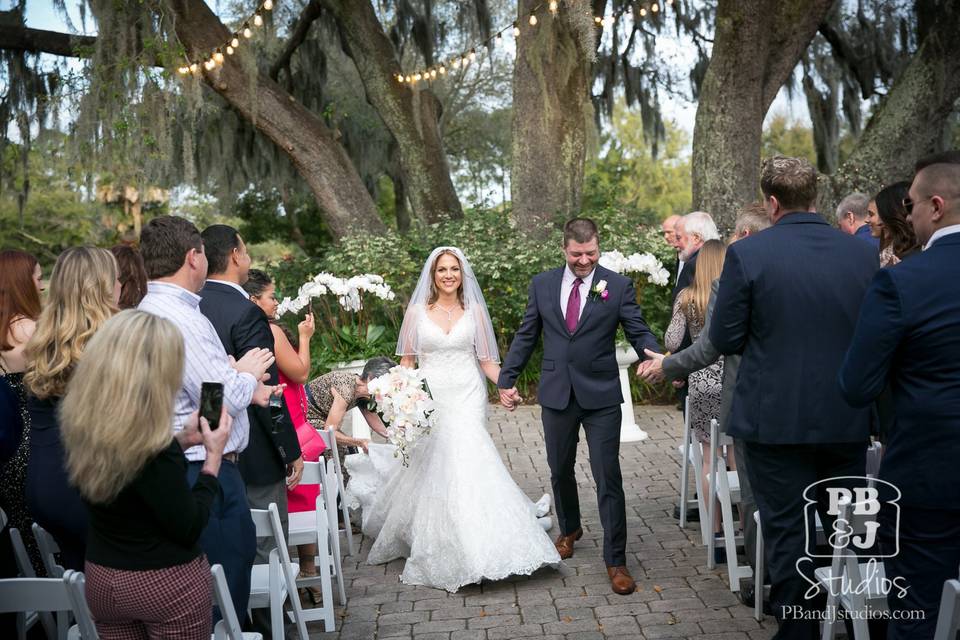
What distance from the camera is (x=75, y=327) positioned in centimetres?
340

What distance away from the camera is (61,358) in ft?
11.0

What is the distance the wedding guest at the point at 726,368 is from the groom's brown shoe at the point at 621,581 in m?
0.57

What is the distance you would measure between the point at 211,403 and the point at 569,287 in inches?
114


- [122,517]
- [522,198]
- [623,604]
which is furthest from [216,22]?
[122,517]

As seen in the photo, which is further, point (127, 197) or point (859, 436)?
point (127, 197)

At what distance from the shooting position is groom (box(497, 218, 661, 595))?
5.22m

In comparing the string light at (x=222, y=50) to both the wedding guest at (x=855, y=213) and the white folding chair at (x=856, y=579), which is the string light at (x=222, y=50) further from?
the white folding chair at (x=856, y=579)

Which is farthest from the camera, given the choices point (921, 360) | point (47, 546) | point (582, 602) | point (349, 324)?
point (349, 324)

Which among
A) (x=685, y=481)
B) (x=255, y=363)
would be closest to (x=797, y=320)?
(x=255, y=363)

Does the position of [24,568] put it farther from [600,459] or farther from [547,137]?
[547,137]

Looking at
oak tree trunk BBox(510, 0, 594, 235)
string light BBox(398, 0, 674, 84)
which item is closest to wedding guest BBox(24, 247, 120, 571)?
string light BBox(398, 0, 674, 84)

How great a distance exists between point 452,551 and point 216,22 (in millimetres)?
8704

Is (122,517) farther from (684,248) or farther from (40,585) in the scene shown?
(684,248)

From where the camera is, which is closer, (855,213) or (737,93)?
(855,213)
